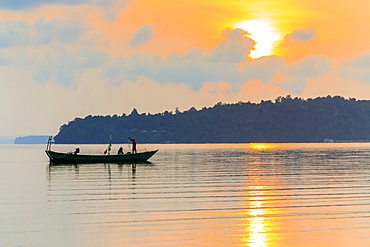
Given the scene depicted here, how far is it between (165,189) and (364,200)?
12570 millimetres

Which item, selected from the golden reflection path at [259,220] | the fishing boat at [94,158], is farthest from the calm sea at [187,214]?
the fishing boat at [94,158]

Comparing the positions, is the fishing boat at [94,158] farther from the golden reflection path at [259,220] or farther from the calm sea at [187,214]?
the golden reflection path at [259,220]

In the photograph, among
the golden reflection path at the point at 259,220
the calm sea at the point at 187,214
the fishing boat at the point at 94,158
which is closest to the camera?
the golden reflection path at the point at 259,220

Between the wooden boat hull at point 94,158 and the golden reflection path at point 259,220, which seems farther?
the wooden boat hull at point 94,158

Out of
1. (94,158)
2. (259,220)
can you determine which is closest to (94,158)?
(94,158)

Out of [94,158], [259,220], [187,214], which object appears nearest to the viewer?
[259,220]

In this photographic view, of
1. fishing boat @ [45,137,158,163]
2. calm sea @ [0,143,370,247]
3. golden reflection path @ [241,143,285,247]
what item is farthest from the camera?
fishing boat @ [45,137,158,163]

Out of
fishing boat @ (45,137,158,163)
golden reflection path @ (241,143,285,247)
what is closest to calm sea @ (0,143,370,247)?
golden reflection path @ (241,143,285,247)

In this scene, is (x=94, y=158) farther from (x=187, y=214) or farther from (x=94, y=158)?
(x=187, y=214)

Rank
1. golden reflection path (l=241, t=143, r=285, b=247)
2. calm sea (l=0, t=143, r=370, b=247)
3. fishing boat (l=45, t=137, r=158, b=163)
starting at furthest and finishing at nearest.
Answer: fishing boat (l=45, t=137, r=158, b=163) < calm sea (l=0, t=143, r=370, b=247) < golden reflection path (l=241, t=143, r=285, b=247)

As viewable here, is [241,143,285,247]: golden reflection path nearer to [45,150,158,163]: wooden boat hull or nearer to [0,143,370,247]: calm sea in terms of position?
[0,143,370,247]: calm sea

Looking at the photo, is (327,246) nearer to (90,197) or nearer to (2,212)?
(2,212)

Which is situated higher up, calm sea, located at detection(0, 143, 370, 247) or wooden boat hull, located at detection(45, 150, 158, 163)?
wooden boat hull, located at detection(45, 150, 158, 163)

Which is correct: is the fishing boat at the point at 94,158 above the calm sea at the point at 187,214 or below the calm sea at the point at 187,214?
above
